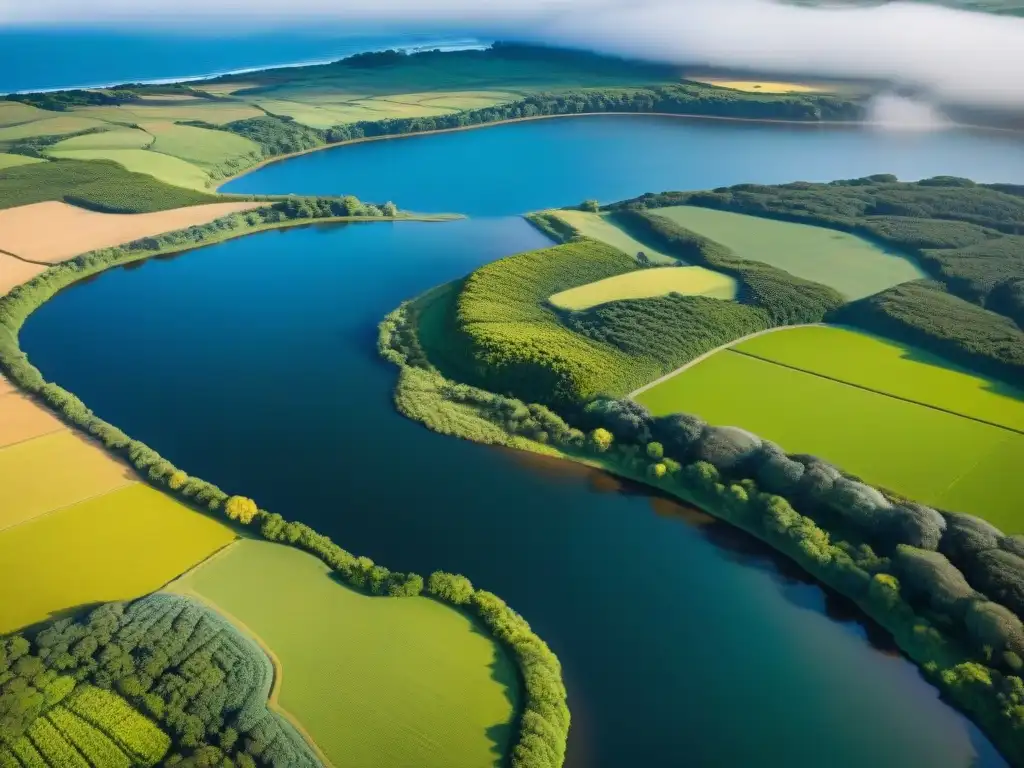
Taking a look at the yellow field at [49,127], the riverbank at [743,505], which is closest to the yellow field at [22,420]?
the riverbank at [743,505]

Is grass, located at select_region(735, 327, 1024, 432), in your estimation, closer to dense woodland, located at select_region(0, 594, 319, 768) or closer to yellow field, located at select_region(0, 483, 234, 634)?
yellow field, located at select_region(0, 483, 234, 634)

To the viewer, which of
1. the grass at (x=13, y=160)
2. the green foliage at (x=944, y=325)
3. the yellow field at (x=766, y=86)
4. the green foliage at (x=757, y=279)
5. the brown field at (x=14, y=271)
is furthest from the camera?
the yellow field at (x=766, y=86)

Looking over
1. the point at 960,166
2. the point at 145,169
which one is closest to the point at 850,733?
the point at 960,166

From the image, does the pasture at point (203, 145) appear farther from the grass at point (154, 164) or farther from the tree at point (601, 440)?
the tree at point (601, 440)

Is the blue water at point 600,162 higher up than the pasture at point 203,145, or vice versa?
the pasture at point 203,145

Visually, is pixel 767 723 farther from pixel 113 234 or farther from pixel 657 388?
pixel 113 234

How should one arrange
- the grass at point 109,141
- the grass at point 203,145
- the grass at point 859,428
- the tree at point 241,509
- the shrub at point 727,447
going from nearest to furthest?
the tree at point 241,509 → the grass at point 859,428 → the shrub at point 727,447 → the grass at point 109,141 → the grass at point 203,145
